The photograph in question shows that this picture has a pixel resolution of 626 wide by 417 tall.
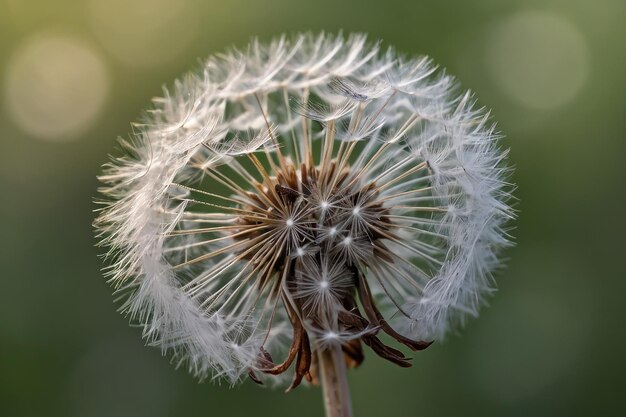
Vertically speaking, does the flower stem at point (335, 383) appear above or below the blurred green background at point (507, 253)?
below

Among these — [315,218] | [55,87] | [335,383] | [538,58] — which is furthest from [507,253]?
[55,87]

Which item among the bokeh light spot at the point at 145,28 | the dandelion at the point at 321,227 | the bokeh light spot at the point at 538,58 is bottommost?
the dandelion at the point at 321,227

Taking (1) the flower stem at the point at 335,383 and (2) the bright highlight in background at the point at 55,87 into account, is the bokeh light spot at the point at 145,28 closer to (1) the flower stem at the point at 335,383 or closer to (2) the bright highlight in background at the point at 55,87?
(2) the bright highlight in background at the point at 55,87

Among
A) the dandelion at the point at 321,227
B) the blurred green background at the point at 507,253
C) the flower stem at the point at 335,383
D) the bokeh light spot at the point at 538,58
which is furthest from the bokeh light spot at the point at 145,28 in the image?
the flower stem at the point at 335,383

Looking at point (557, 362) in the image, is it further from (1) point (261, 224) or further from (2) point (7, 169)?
(2) point (7, 169)

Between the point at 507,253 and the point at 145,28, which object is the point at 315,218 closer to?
the point at 507,253
